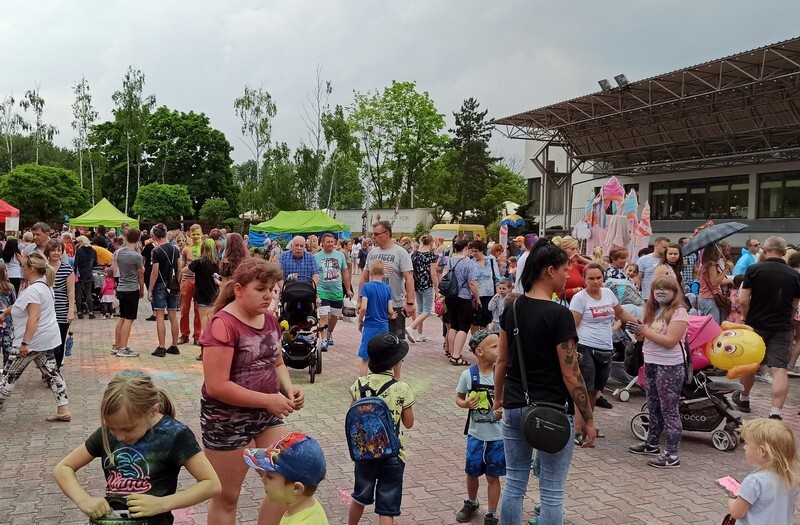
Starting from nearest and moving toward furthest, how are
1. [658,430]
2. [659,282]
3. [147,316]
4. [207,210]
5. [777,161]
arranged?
[659,282] → [658,430] → [147,316] → [777,161] → [207,210]

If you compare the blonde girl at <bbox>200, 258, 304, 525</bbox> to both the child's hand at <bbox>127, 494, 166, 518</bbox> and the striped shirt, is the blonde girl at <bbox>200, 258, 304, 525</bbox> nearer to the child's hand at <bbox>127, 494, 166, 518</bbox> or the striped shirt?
the child's hand at <bbox>127, 494, 166, 518</bbox>

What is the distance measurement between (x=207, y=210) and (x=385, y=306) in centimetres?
4708

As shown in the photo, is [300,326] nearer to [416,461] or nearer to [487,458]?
[416,461]

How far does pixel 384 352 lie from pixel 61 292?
19.4ft

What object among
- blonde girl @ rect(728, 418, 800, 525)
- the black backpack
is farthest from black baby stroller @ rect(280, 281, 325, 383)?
blonde girl @ rect(728, 418, 800, 525)

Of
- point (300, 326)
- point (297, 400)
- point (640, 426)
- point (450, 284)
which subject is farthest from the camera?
point (450, 284)

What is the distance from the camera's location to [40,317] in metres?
6.34

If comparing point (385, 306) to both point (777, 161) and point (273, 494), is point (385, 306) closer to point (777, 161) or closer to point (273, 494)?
point (273, 494)

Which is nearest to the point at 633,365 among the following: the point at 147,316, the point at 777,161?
the point at 147,316

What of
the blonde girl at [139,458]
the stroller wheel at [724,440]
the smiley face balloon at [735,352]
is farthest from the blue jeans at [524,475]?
the smiley face balloon at [735,352]

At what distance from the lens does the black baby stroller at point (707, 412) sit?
20.5 ft

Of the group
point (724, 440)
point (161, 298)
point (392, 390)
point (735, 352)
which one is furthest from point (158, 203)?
point (392, 390)

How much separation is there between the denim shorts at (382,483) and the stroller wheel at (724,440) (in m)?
3.82

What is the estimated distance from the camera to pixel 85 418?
6742mm
